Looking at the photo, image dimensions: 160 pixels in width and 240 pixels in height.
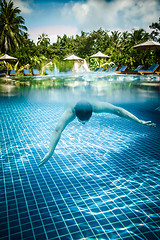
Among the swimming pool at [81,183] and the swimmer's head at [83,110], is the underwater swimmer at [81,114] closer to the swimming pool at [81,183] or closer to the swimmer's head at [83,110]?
the swimmer's head at [83,110]

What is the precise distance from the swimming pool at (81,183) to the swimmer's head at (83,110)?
3.07ft

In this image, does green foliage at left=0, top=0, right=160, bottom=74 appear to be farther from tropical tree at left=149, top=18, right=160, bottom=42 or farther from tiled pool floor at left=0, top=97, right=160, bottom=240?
tiled pool floor at left=0, top=97, right=160, bottom=240

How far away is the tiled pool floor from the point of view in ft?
7.54

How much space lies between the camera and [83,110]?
3.62 metres

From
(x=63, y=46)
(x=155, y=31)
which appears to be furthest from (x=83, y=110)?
(x=63, y=46)

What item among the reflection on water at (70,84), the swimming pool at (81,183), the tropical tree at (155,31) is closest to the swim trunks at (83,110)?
the swimming pool at (81,183)

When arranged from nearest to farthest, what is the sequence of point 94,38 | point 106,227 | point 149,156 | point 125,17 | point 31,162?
point 106,227 < point 31,162 < point 149,156 < point 125,17 < point 94,38

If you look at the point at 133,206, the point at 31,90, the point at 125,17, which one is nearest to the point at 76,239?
the point at 133,206

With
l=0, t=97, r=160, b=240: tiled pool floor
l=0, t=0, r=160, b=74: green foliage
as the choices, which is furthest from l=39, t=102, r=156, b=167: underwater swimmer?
l=0, t=0, r=160, b=74: green foliage

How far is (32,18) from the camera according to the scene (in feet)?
22.2

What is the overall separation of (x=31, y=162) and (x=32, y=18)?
5.24 m

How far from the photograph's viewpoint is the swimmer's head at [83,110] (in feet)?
11.8

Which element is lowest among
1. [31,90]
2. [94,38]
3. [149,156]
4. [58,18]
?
[149,156]

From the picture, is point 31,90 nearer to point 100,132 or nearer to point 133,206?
point 100,132
